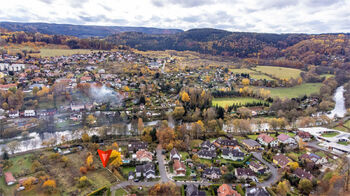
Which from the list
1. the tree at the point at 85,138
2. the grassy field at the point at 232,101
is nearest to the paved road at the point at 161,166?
the tree at the point at 85,138

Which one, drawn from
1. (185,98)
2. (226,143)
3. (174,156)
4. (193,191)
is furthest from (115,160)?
(185,98)

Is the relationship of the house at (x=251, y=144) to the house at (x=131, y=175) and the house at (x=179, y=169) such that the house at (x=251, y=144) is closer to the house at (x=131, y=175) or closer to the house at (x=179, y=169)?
the house at (x=179, y=169)

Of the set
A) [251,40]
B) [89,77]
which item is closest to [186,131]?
[89,77]

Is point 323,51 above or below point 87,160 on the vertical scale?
above

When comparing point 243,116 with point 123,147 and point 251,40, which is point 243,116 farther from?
point 251,40

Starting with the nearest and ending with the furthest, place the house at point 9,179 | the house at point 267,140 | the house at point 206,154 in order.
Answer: the house at point 9,179 < the house at point 206,154 < the house at point 267,140

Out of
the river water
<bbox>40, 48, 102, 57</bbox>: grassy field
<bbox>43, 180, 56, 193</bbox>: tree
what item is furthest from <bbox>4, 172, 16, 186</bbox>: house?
<bbox>40, 48, 102, 57</bbox>: grassy field

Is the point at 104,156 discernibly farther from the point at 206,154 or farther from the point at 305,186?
the point at 305,186
